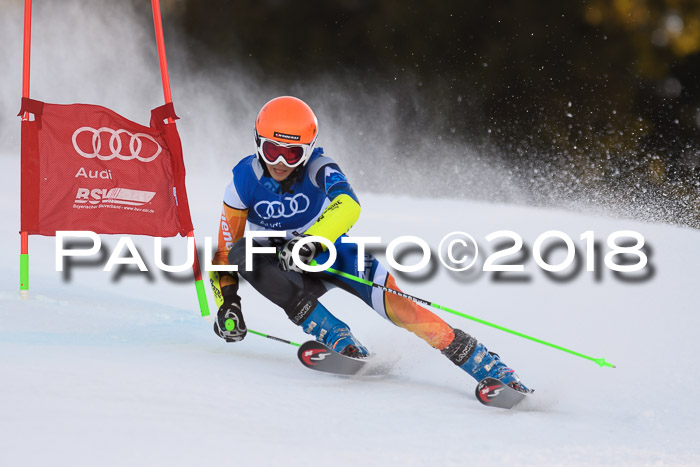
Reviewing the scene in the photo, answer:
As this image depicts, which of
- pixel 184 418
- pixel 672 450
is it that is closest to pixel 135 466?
pixel 184 418

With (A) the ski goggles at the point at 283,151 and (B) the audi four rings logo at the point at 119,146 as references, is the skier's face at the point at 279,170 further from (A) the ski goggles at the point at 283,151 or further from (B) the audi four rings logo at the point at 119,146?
(B) the audi four rings logo at the point at 119,146

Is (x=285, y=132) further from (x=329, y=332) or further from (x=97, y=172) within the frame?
(x=97, y=172)

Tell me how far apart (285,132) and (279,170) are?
17 centimetres

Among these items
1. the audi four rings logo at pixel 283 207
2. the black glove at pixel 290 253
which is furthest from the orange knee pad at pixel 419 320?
→ the audi four rings logo at pixel 283 207

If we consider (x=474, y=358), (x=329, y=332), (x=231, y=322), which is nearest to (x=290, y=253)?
(x=329, y=332)

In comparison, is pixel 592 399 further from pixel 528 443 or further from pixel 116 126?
pixel 116 126

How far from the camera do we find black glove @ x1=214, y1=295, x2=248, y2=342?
294 centimetres

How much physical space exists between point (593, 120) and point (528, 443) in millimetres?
10957

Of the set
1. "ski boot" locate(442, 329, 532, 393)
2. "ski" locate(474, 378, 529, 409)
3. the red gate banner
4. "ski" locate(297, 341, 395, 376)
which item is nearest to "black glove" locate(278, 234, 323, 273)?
"ski" locate(297, 341, 395, 376)

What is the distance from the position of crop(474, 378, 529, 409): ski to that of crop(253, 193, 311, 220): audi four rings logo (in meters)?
1.01

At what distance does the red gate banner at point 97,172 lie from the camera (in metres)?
3.47

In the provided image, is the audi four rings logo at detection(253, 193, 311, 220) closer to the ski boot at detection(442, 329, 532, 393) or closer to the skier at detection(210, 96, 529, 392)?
→ the skier at detection(210, 96, 529, 392)

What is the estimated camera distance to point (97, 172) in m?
3.54

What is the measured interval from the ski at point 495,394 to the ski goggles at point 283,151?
109 cm
